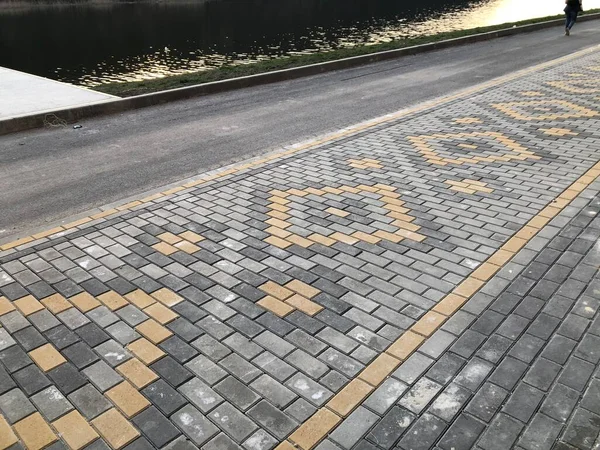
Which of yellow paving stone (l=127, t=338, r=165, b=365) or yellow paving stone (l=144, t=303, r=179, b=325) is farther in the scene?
yellow paving stone (l=144, t=303, r=179, b=325)

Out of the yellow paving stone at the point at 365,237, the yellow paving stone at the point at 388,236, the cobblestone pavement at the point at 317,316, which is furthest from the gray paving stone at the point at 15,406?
the yellow paving stone at the point at 388,236

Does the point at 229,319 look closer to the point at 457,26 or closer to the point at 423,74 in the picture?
the point at 423,74

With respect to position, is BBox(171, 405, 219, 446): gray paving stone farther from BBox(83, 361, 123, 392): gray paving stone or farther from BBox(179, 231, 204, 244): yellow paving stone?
BBox(179, 231, 204, 244): yellow paving stone

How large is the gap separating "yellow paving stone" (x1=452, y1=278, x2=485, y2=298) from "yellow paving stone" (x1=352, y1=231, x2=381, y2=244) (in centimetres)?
97

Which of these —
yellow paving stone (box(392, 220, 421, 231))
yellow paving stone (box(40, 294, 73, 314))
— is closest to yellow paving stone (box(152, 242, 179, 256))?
yellow paving stone (box(40, 294, 73, 314))

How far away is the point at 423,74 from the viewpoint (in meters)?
14.1

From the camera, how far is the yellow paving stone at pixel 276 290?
4.11m

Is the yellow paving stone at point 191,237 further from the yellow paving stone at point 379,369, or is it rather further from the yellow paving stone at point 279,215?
the yellow paving stone at point 379,369

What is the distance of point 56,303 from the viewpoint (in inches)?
159

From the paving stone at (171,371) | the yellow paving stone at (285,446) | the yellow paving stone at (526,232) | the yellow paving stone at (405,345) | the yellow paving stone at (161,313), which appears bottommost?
the yellow paving stone at (285,446)

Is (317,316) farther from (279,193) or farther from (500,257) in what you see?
(279,193)

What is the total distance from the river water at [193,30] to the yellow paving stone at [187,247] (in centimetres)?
1484

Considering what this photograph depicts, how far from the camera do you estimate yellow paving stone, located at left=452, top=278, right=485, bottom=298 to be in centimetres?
409

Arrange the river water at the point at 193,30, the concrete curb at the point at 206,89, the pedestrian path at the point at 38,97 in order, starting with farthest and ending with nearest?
the river water at the point at 193,30
the pedestrian path at the point at 38,97
the concrete curb at the point at 206,89
